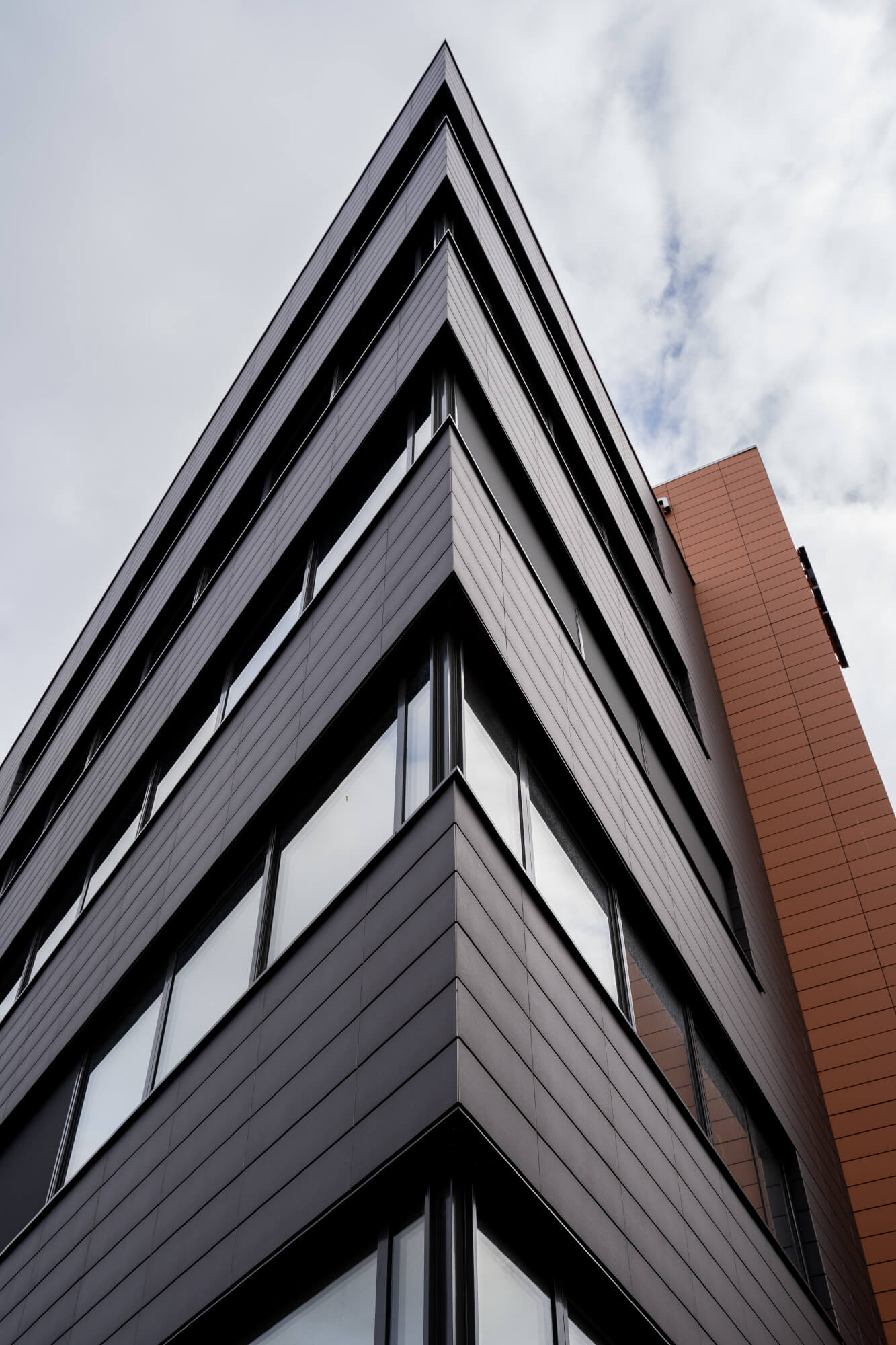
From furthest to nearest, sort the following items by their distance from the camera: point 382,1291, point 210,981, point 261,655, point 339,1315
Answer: point 261,655 → point 210,981 → point 339,1315 → point 382,1291

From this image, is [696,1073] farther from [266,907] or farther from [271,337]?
[271,337]

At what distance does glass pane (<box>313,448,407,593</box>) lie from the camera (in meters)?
10.6

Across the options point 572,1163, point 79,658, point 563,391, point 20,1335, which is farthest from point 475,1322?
point 79,658

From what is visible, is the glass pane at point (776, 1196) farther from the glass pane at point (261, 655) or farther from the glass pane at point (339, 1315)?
the glass pane at point (261, 655)

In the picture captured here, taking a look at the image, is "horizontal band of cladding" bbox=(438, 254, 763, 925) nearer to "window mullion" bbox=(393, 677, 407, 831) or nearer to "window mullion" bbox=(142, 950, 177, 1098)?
"window mullion" bbox=(393, 677, 407, 831)

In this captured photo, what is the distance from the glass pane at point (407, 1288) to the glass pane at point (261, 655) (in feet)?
21.7

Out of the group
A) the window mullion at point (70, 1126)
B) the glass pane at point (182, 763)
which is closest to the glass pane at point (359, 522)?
the glass pane at point (182, 763)

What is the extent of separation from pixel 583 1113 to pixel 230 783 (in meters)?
4.86

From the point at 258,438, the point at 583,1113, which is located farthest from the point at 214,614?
the point at 583,1113

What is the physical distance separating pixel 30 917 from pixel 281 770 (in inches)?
314

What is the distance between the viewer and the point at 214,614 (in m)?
13.6

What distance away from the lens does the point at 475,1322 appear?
484cm

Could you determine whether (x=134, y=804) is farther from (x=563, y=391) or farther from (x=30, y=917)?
(x=563, y=391)

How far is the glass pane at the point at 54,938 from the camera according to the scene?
557 inches
